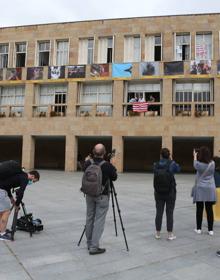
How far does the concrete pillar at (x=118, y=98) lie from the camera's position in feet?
91.2

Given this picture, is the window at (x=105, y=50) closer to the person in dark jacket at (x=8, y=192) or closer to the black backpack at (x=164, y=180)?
the black backpack at (x=164, y=180)

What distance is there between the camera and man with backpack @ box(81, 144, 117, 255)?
19.4 ft

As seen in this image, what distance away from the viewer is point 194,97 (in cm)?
2753

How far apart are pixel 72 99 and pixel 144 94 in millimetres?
5786

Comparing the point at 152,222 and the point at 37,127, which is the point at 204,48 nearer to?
the point at 37,127

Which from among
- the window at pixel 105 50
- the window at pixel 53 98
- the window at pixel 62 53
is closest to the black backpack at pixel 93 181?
the window at pixel 53 98

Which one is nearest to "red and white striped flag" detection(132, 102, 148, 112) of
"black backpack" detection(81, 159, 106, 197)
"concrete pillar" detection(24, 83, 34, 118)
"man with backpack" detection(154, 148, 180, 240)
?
"concrete pillar" detection(24, 83, 34, 118)

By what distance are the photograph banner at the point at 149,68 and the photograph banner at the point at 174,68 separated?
2.06 feet

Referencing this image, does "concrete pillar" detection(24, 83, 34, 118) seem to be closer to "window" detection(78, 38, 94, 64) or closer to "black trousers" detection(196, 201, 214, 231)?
"window" detection(78, 38, 94, 64)

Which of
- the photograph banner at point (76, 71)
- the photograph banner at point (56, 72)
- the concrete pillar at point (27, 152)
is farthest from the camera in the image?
the photograph banner at point (56, 72)

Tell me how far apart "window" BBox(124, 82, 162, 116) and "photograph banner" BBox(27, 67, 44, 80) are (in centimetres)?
733

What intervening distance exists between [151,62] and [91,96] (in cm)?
557

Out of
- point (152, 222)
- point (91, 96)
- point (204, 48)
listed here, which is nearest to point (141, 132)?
point (91, 96)

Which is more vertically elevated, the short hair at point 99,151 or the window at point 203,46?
the window at point 203,46
